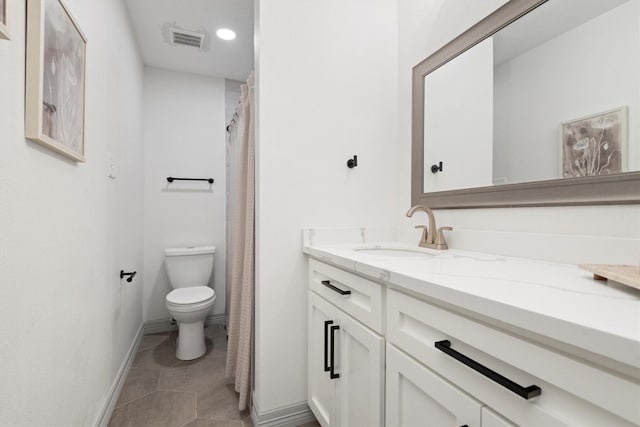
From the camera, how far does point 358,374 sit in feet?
3.22

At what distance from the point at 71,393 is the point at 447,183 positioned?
5.65 ft

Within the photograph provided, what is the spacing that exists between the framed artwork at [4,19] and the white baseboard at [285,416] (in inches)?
61.8

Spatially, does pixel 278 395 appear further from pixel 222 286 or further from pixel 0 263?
pixel 222 286

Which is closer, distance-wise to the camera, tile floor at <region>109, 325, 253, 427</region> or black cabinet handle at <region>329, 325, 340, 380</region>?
black cabinet handle at <region>329, 325, 340, 380</region>

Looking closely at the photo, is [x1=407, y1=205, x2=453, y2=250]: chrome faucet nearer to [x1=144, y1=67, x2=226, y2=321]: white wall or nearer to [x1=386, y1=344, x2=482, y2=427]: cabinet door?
[x1=386, y1=344, x2=482, y2=427]: cabinet door

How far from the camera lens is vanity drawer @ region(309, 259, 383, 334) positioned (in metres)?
0.89

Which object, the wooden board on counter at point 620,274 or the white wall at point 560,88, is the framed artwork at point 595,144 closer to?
the white wall at point 560,88

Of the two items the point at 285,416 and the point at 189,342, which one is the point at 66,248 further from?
the point at 189,342

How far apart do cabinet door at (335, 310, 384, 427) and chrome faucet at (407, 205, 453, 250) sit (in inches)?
20.9

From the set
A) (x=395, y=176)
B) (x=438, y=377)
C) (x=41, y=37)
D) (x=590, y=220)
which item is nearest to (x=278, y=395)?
(x=438, y=377)

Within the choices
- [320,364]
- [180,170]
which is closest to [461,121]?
[320,364]

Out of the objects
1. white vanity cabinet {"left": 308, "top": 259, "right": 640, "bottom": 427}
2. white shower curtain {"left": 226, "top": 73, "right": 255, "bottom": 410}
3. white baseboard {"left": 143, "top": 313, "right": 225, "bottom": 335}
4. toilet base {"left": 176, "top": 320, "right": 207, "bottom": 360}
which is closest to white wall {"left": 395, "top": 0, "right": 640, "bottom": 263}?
white vanity cabinet {"left": 308, "top": 259, "right": 640, "bottom": 427}

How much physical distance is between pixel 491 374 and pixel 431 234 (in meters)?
0.85

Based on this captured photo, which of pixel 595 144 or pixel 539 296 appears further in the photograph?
pixel 595 144
